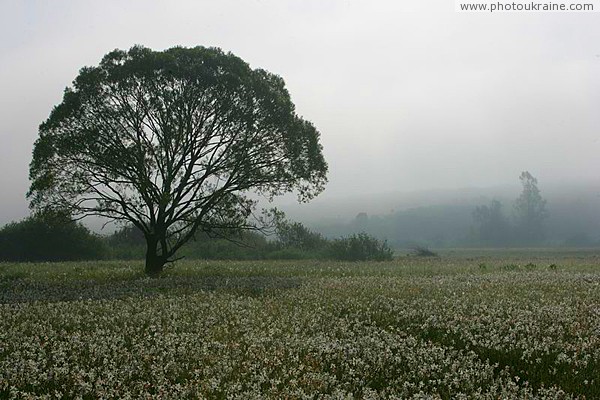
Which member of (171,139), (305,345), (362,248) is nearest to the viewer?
(305,345)

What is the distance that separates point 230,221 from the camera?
83.5 feet

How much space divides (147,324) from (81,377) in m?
4.24

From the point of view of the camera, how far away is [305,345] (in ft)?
28.7

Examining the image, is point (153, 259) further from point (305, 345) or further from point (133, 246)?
point (133, 246)

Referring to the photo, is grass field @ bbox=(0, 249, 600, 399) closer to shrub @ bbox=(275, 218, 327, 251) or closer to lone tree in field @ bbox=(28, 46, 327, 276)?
lone tree in field @ bbox=(28, 46, 327, 276)

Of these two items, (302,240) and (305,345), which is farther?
(302,240)

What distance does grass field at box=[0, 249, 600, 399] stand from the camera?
6.70 metres

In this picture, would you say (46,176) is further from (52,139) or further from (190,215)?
(190,215)

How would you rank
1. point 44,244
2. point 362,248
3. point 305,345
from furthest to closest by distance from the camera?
point 362,248 → point 44,244 → point 305,345

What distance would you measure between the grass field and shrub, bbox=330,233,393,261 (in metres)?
33.7

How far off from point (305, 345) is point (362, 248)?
41818 mm

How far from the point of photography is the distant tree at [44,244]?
45.5 m

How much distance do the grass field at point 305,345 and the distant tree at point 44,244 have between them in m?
32.4

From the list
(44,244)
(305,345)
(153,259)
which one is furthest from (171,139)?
(44,244)
